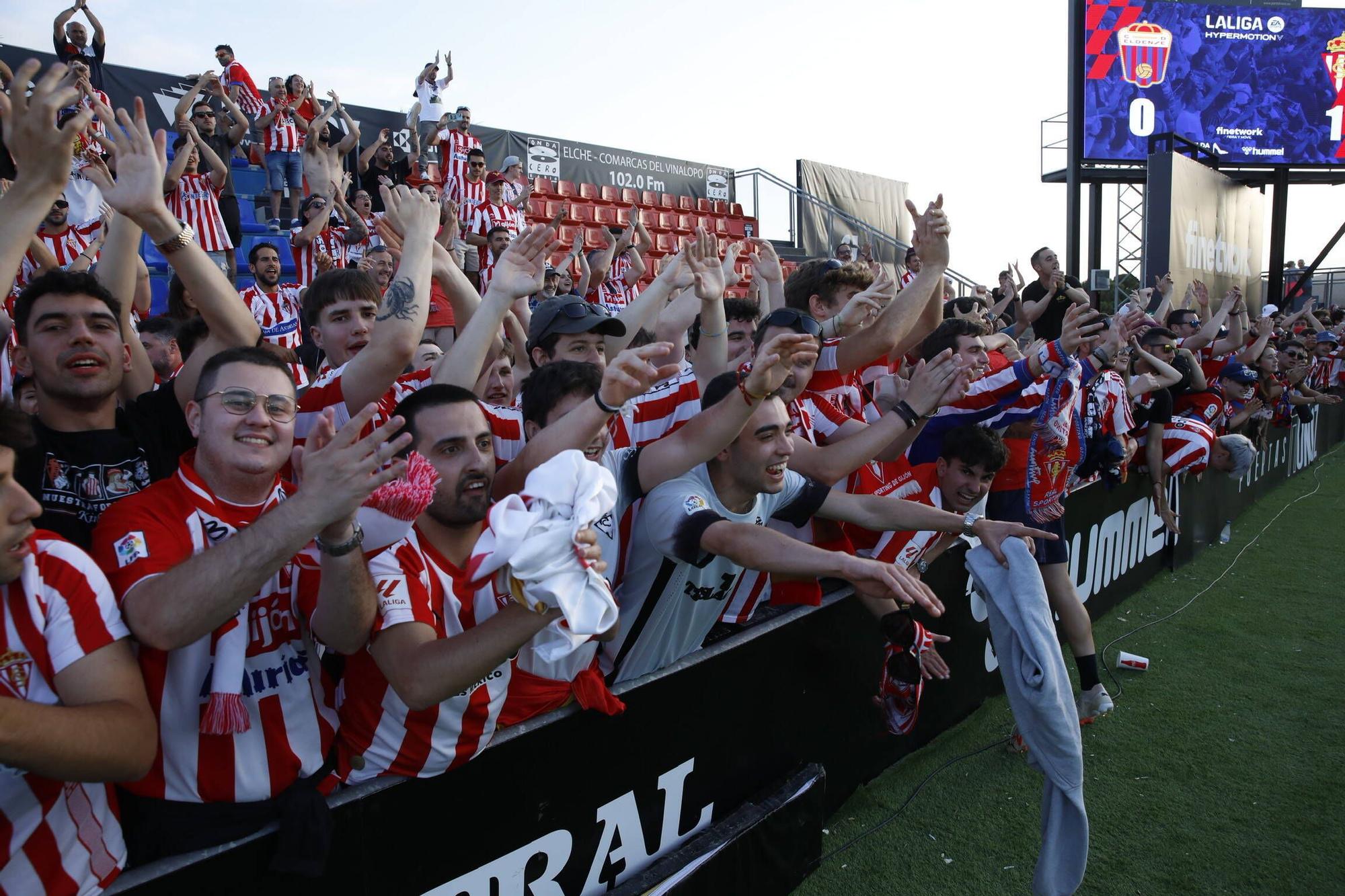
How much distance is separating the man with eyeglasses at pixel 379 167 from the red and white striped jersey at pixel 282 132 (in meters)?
0.93

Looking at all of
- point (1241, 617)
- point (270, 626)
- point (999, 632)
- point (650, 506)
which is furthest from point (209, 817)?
point (1241, 617)

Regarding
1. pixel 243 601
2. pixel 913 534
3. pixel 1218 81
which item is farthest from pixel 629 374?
pixel 1218 81

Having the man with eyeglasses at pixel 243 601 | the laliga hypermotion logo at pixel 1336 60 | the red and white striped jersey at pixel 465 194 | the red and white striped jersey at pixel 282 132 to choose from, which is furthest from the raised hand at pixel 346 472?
the laliga hypermotion logo at pixel 1336 60

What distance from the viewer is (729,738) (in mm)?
A: 3158

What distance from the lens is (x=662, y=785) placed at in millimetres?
2920

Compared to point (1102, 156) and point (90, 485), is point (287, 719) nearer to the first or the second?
point (90, 485)

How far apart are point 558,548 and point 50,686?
105 centimetres

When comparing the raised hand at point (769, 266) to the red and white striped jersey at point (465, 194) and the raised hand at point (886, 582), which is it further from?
the red and white striped jersey at point (465, 194)

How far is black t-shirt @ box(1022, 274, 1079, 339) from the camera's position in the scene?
880cm

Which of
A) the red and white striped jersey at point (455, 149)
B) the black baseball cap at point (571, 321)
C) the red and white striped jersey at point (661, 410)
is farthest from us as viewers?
the red and white striped jersey at point (455, 149)

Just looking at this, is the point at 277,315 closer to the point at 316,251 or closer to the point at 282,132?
the point at 316,251

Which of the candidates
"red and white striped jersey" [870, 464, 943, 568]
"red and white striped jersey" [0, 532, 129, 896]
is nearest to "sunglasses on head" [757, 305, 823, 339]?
"red and white striped jersey" [870, 464, 943, 568]

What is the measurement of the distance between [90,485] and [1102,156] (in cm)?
1957

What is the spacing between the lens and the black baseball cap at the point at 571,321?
11.8 ft
